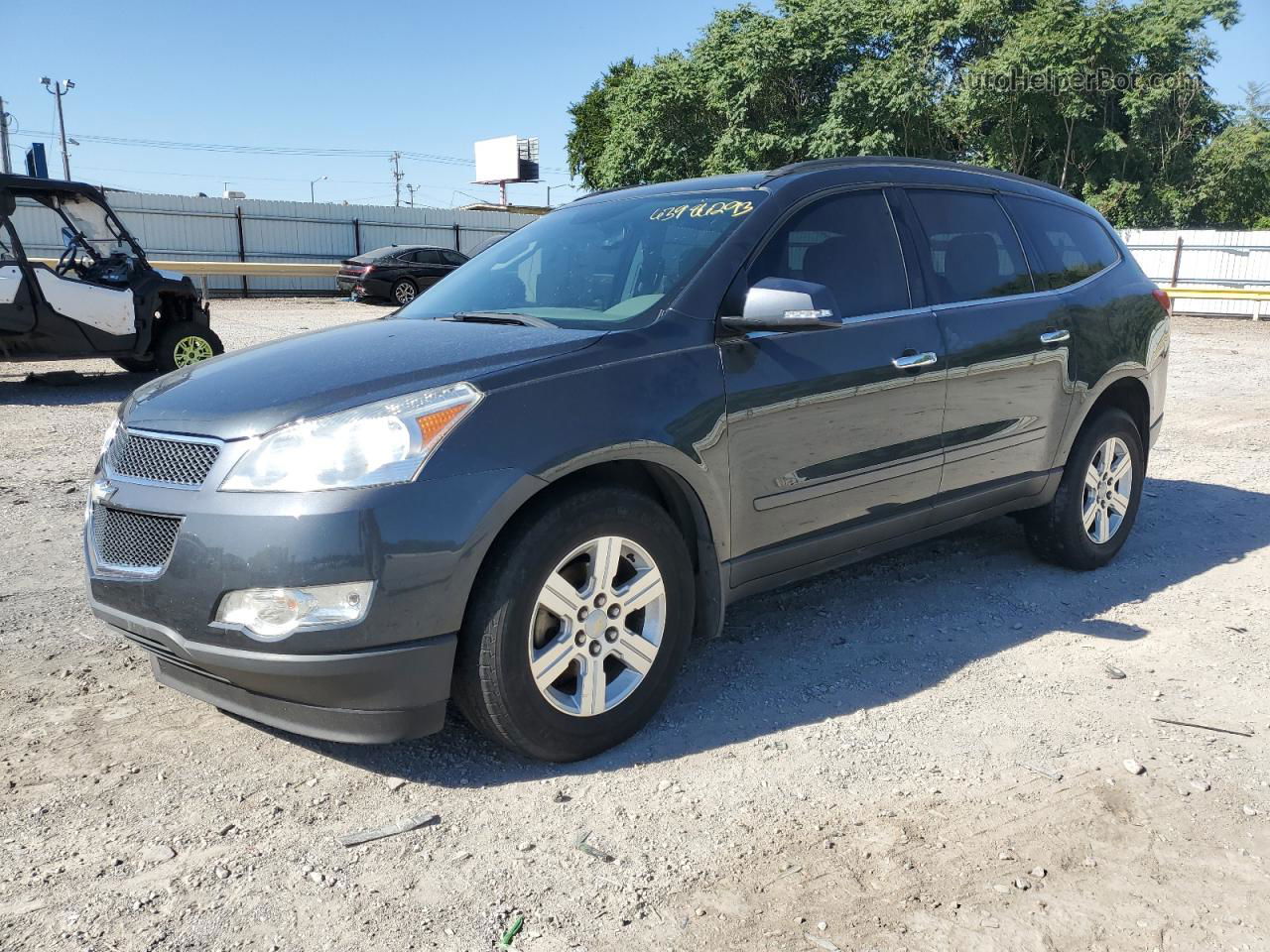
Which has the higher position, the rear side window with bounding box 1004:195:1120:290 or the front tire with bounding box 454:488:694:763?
the rear side window with bounding box 1004:195:1120:290

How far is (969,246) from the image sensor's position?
4402mm

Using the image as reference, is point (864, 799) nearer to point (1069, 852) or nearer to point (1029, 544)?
point (1069, 852)

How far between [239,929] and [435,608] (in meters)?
0.86

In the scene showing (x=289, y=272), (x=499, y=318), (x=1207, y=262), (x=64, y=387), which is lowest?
(x=64, y=387)

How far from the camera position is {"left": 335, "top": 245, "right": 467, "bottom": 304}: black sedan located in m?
25.0

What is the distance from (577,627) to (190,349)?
32.0ft

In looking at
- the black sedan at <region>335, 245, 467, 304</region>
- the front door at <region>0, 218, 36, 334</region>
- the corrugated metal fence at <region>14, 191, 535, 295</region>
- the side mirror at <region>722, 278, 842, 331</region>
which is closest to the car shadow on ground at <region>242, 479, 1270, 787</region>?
the side mirror at <region>722, 278, 842, 331</region>

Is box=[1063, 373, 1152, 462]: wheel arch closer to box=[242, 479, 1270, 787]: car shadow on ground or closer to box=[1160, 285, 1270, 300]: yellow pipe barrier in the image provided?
box=[242, 479, 1270, 787]: car shadow on ground

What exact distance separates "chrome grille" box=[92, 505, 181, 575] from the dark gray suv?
0.01 m

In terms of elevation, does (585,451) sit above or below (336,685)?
above

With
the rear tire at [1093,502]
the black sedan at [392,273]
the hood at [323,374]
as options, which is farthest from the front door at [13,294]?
the black sedan at [392,273]

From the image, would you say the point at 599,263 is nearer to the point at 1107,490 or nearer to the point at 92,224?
the point at 1107,490

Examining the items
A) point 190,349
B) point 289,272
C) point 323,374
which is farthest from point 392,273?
point 323,374

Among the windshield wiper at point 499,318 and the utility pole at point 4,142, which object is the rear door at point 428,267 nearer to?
the windshield wiper at point 499,318
